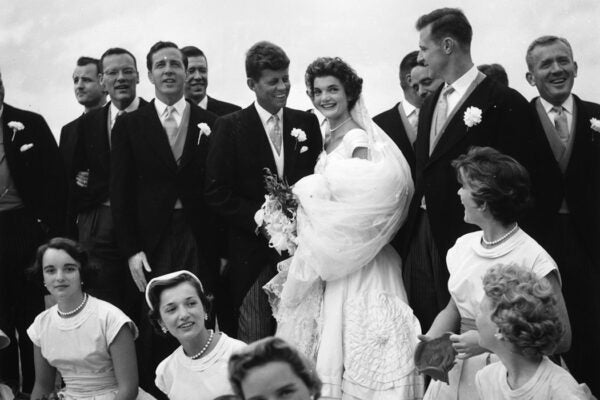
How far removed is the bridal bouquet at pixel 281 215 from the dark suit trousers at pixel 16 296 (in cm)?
176

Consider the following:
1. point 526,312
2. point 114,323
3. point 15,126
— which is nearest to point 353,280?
point 114,323

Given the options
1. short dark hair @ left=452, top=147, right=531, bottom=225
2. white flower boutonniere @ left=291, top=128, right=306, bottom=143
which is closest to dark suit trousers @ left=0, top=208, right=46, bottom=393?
white flower boutonniere @ left=291, top=128, right=306, bottom=143

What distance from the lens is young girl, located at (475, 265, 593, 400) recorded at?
11.6 ft

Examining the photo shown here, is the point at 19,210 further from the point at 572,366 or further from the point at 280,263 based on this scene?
the point at 572,366

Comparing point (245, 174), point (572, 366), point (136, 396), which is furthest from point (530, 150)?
point (136, 396)

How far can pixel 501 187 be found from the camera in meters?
4.14

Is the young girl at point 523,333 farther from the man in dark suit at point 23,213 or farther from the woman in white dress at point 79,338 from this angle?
the man in dark suit at point 23,213

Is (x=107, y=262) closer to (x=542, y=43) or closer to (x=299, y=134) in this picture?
(x=299, y=134)

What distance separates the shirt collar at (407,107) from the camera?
247 inches

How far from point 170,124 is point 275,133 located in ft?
2.38

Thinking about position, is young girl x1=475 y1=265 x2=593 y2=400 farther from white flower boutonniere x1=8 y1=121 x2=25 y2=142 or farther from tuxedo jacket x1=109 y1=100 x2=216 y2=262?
white flower boutonniere x1=8 y1=121 x2=25 y2=142

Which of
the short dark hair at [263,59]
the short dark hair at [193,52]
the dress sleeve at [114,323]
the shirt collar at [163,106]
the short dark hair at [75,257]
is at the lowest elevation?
the dress sleeve at [114,323]

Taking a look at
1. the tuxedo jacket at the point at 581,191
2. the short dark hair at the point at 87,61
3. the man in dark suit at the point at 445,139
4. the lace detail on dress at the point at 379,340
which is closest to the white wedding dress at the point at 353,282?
the lace detail on dress at the point at 379,340

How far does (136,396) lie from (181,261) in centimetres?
91
